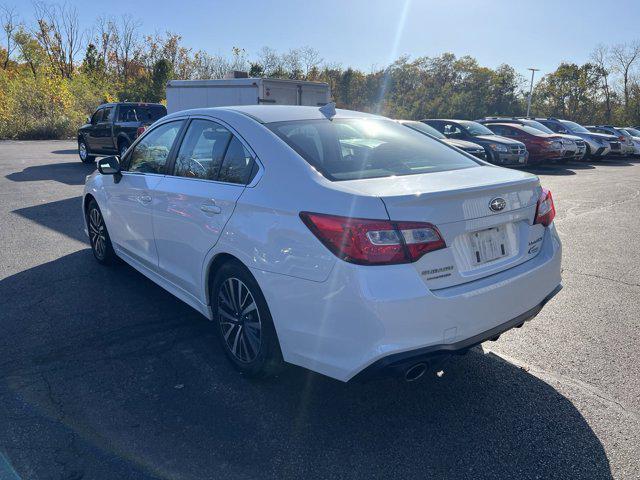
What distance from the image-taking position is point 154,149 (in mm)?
4230

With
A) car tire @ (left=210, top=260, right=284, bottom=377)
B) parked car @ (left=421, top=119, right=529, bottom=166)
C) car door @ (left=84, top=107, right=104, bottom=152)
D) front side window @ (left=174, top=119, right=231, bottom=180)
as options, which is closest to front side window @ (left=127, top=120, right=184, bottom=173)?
front side window @ (left=174, top=119, right=231, bottom=180)

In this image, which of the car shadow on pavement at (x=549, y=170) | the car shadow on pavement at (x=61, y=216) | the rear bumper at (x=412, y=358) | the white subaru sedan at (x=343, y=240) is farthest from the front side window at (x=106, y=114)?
the rear bumper at (x=412, y=358)

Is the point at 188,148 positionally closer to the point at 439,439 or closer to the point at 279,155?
the point at 279,155

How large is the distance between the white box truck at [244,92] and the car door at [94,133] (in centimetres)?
222

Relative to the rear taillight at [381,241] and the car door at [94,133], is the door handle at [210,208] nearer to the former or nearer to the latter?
the rear taillight at [381,241]

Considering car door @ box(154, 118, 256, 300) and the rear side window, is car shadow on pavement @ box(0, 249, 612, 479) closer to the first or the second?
car door @ box(154, 118, 256, 300)

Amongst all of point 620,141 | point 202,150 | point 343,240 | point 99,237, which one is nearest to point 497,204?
point 343,240

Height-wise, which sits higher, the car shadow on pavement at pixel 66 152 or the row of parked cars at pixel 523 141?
the row of parked cars at pixel 523 141

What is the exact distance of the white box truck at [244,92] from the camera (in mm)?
11797

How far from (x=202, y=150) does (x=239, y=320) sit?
129cm

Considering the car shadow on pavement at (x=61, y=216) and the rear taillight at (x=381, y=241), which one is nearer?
the rear taillight at (x=381, y=241)

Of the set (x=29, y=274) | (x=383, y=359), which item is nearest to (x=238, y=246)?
(x=383, y=359)

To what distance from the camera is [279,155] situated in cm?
290

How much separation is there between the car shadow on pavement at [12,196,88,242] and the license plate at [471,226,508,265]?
5.42 meters
